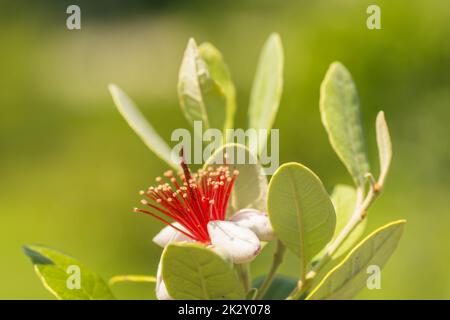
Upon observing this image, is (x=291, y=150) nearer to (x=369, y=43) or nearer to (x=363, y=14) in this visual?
(x=369, y=43)

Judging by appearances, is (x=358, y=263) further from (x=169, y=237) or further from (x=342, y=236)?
(x=169, y=237)

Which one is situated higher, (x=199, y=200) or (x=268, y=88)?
(x=268, y=88)

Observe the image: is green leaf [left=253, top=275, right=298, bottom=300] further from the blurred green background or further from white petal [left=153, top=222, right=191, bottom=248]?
the blurred green background

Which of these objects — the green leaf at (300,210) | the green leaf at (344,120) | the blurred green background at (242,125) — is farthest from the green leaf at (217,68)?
the blurred green background at (242,125)

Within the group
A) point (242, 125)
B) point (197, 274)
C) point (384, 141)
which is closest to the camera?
point (197, 274)

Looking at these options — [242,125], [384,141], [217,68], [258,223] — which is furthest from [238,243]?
[242,125]

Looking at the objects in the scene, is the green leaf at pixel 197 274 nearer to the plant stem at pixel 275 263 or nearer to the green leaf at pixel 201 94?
the plant stem at pixel 275 263

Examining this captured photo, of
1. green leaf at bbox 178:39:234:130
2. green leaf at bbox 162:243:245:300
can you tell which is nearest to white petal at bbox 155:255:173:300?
green leaf at bbox 162:243:245:300
